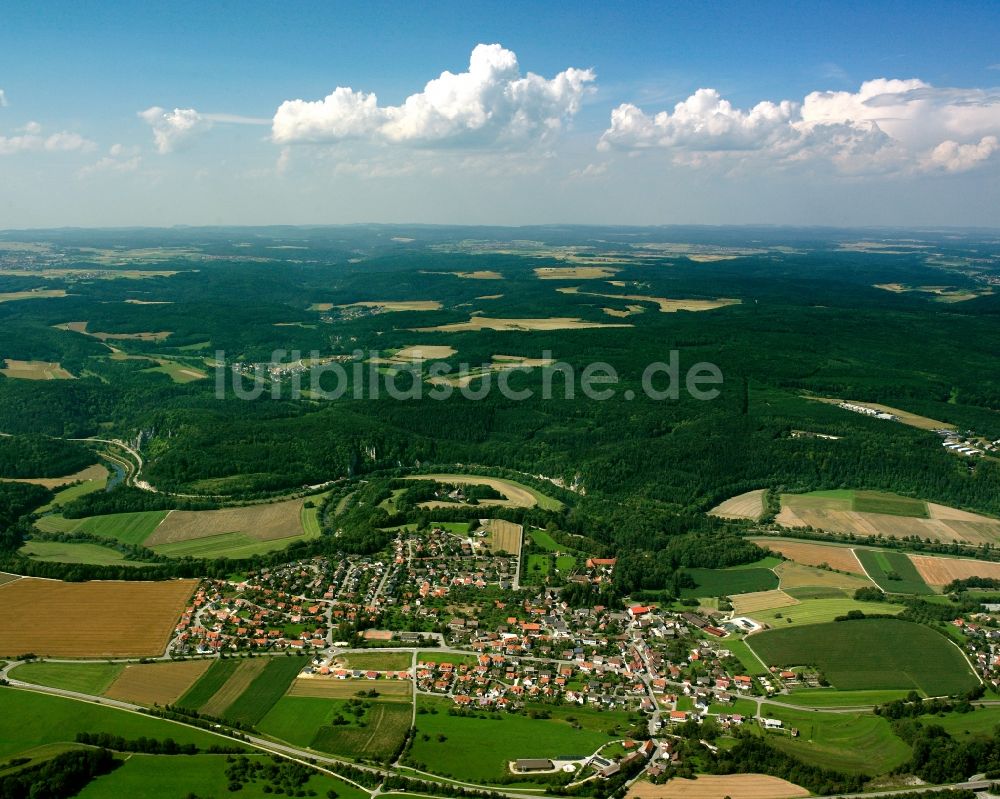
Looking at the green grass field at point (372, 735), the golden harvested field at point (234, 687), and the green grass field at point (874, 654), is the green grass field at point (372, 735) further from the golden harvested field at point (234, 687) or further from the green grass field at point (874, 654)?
the green grass field at point (874, 654)

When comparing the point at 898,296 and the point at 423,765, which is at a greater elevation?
the point at 898,296

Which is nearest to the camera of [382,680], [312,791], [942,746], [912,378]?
[312,791]

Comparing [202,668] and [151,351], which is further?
[151,351]

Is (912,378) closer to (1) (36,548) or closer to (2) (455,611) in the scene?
(2) (455,611)

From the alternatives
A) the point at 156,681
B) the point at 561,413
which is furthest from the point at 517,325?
the point at 156,681

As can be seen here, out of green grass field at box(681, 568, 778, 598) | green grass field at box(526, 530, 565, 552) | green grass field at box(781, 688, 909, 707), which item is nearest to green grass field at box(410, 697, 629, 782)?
green grass field at box(781, 688, 909, 707)

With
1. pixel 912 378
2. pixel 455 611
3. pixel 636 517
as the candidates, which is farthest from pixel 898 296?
pixel 455 611

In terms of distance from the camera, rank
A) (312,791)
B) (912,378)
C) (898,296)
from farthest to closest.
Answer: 1. (898,296)
2. (912,378)
3. (312,791)
